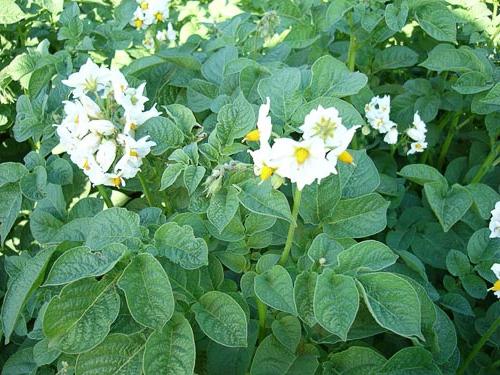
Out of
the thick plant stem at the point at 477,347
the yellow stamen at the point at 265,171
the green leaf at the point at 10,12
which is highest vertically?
the yellow stamen at the point at 265,171

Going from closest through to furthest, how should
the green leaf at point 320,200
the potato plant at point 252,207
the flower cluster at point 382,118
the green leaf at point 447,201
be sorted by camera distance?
the potato plant at point 252,207
the green leaf at point 320,200
the green leaf at point 447,201
the flower cluster at point 382,118

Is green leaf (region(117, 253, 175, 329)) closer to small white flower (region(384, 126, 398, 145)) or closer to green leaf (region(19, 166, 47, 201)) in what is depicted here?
green leaf (region(19, 166, 47, 201))

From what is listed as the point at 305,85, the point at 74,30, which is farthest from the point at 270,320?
the point at 74,30

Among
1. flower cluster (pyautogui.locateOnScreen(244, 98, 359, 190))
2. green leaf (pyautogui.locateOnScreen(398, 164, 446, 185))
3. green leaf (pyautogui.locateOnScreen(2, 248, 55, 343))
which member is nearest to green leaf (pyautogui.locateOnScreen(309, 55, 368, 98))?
green leaf (pyautogui.locateOnScreen(398, 164, 446, 185))

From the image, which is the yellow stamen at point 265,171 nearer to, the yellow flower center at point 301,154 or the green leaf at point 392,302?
the yellow flower center at point 301,154

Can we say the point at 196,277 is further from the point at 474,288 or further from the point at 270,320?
the point at 474,288

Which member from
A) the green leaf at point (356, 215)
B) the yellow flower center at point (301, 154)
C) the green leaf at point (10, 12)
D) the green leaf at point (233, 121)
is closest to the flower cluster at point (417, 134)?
the green leaf at point (356, 215)

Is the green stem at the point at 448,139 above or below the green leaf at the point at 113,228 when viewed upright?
below

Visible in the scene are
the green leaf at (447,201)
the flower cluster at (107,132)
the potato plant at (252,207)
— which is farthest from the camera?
the green leaf at (447,201)
